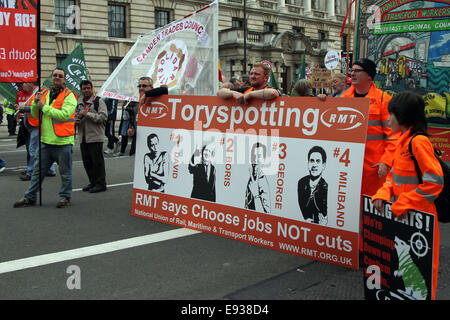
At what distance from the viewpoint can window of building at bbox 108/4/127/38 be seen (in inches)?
1345

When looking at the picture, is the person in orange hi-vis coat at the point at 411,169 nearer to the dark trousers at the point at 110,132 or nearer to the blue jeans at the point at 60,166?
the blue jeans at the point at 60,166

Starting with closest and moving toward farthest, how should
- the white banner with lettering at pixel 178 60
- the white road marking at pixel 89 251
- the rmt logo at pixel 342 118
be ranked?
the rmt logo at pixel 342 118 → the white road marking at pixel 89 251 → the white banner with lettering at pixel 178 60

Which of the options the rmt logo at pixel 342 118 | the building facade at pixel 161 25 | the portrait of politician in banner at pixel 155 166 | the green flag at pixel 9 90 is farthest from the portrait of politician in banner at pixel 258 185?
the building facade at pixel 161 25

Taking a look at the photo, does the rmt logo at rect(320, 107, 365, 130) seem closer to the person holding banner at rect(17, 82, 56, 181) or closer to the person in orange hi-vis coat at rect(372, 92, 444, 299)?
the person in orange hi-vis coat at rect(372, 92, 444, 299)

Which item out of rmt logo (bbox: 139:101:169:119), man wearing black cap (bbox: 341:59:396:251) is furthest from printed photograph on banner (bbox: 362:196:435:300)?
rmt logo (bbox: 139:101:169:119)

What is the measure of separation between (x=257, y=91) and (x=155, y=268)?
6.82ft

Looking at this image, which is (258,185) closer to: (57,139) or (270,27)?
(57,139)

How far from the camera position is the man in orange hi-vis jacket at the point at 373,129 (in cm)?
472

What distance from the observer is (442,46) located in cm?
808

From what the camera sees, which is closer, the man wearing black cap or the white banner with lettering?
the man wearing black cap

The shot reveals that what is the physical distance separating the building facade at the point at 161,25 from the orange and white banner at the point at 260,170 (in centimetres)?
2099

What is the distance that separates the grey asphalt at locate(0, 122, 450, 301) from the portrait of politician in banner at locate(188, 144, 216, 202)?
1.54 feet

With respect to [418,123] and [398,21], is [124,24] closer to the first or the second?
[398,21]

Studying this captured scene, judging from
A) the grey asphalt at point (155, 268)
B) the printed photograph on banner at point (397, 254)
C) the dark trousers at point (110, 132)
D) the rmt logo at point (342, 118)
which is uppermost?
the rmt logo at point (342, 118)
